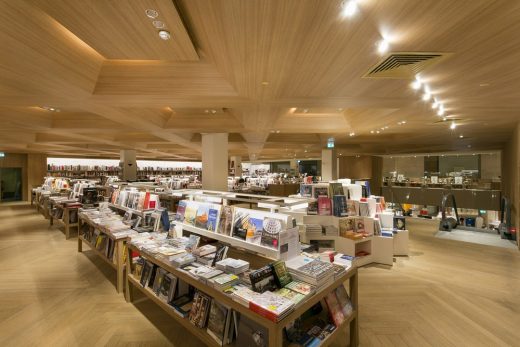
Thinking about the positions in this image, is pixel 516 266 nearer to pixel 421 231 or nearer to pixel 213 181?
pixel 421 231

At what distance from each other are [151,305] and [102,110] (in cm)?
313

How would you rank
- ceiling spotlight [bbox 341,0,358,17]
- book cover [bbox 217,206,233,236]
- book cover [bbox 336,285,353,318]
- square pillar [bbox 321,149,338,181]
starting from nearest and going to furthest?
1. ceiling spotlight [bbox 341,0,358,17]
2. book cover [bbox 336,285,353,318]
3. book cover [bbox 217,206,233,236]
4. square pillar [bbox 321,149,338,181]

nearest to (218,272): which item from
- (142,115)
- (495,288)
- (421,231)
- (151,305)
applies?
(151,305)

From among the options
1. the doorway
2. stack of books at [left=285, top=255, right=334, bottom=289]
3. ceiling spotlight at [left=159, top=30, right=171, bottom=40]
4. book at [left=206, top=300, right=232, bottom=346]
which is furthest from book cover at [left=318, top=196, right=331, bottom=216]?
the doorway

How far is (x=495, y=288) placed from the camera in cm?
407

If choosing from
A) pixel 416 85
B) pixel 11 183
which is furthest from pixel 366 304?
pixel 11 183

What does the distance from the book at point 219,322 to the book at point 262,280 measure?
393 millimetres

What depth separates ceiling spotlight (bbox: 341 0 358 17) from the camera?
5.87ft

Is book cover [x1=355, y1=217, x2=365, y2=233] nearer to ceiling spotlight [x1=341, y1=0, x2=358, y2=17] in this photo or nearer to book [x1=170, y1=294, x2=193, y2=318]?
book [x1=170, y1=294, x2=193, y2=318]

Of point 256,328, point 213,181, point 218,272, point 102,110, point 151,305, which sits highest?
point 102,110

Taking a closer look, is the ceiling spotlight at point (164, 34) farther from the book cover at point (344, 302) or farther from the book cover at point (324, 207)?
the book cover at point (324, 207)

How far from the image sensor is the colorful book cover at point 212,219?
3.14 metres

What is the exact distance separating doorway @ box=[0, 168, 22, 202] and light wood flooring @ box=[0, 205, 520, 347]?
1302cm

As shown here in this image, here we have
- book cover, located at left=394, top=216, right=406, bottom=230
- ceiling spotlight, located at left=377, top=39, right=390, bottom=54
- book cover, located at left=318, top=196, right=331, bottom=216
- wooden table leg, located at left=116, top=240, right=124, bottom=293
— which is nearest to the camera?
ceiling spotlight, located at left=377, top=39, right=390, bottom=54
